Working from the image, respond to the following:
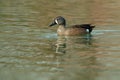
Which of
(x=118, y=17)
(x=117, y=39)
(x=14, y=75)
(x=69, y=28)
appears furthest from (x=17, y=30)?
(x=14, y=75)

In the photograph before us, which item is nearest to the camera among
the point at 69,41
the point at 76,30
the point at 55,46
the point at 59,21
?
the point at 55,46

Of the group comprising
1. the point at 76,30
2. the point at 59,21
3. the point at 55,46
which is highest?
the point at 59,21

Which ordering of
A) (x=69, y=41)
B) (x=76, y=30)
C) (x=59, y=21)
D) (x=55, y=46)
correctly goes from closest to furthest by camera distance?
(x=55, y=46)
(x=69, y=41)
(x=76, y=30)
(x=59, y=21)

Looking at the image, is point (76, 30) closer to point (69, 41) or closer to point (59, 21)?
point (69, 41)


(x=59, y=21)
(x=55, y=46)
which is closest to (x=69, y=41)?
(x=55, y=46)

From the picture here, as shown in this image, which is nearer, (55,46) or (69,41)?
(55,46)

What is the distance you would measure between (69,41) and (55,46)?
44.4 inches

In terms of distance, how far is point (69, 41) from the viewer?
1468cm

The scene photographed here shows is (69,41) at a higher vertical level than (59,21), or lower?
lower

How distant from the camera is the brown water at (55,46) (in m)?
10.4

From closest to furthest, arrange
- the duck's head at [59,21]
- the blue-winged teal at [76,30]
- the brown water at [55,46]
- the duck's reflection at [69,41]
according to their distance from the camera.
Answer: the brown water at [55,46], the duck's reflection at [69,41], the blue-winged teal at [76,30], the duck's head at [59,21]

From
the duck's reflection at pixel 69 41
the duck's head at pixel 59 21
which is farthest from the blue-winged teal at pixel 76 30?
the duck's head at pixel 59 21

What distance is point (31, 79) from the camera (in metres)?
9.70

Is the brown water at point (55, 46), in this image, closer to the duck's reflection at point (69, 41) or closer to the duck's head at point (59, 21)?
the duck's reflection at point (69, 41)
